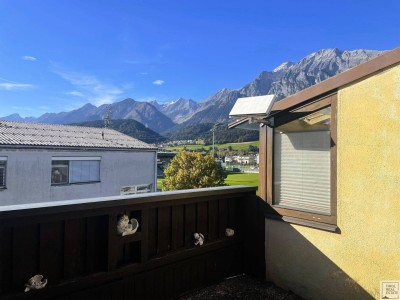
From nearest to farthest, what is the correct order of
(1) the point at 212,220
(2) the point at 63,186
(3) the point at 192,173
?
(1) the point at 212,220 < (2) the point at 63,186 < (3) the point at 192,173

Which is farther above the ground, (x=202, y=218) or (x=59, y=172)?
(x=202, y=218)

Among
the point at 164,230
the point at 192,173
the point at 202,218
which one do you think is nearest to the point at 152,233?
the point at 164,230

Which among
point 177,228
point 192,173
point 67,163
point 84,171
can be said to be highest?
point 67,163

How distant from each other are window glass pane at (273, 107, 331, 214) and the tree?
15392mm

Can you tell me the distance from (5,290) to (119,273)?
2.85 ft

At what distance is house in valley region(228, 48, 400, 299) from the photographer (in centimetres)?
264

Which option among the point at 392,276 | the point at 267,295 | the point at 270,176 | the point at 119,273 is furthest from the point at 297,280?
the point at 119,273

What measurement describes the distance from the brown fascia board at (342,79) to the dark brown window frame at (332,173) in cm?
8

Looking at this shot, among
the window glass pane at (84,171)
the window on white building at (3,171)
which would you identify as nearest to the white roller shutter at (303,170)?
the window on white building at (3,171)

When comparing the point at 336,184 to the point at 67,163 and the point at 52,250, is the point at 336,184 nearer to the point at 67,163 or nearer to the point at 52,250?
the point at 52,250

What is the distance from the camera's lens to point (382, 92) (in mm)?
2682

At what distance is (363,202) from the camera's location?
2.78m

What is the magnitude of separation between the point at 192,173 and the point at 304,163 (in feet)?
54.3

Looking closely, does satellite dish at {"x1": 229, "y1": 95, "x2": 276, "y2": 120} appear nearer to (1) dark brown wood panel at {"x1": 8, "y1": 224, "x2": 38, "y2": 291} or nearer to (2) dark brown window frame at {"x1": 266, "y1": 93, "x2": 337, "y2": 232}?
(2) dark brown window frame at {"x1": 266, "y1": 93, "x2": 337, "y2": 232}
